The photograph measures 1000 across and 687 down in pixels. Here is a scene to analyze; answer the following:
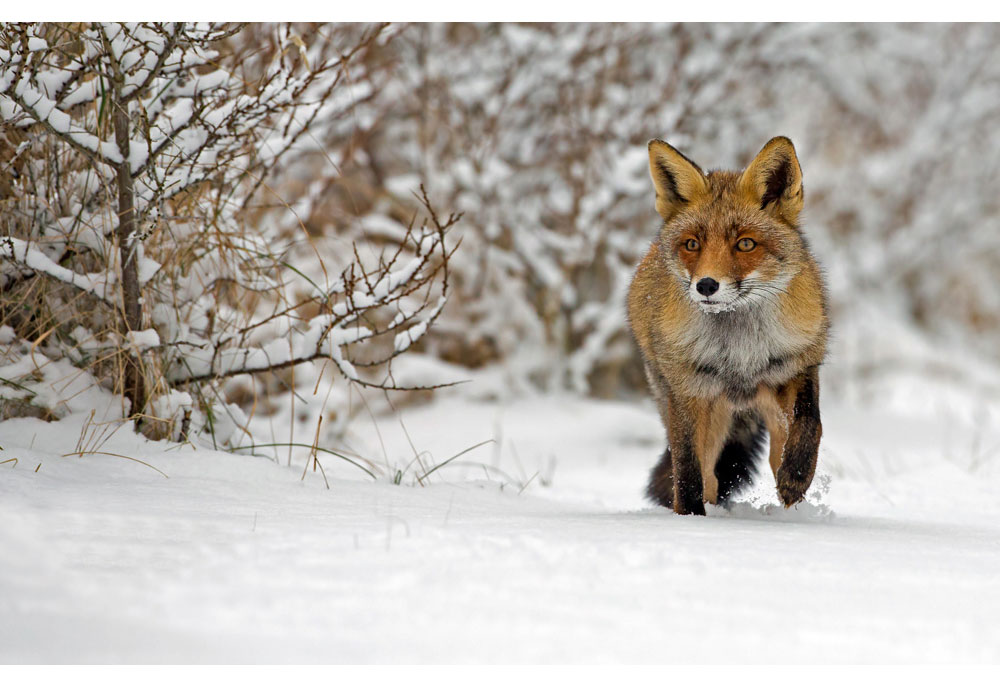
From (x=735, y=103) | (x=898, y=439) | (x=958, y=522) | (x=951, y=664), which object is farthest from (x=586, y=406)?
(x=951, y=664)

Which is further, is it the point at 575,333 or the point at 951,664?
the point at 575,333

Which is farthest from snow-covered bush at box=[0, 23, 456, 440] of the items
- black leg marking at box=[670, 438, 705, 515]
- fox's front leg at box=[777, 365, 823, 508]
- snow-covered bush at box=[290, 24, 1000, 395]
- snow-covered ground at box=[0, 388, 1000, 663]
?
snow-covered bush at box=[290, 24, 1000, 395]

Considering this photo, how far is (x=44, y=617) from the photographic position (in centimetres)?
177

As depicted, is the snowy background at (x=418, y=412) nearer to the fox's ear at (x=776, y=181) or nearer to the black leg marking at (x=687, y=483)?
the black leg marking at (x=687, y=483)

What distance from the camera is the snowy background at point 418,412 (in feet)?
6.07

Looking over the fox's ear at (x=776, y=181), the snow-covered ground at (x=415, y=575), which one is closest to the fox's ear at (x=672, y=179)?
the fox's ear at (x=776, y=181)

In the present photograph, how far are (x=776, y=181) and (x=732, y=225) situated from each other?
1.03 feet

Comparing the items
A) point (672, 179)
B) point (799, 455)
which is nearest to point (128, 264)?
point (672, 179)

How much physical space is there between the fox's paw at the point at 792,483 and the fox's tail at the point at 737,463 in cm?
62

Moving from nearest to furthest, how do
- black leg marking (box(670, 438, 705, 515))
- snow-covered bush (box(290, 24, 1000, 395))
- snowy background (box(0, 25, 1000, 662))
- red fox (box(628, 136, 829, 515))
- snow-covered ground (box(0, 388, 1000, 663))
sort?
snow-covered ground (box(0, 388, 1000, 663)) < snowy background (box(0, 25, 1000, 662)) < red fox (box(628, 136, 829, 515)) < black leg marking (box(670, 438, 705, 515)) < snow-covered bush (box(290, 24, 1000, 395))

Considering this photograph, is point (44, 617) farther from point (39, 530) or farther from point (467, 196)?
point (467, 196)

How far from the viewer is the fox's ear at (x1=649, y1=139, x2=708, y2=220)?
353 cm

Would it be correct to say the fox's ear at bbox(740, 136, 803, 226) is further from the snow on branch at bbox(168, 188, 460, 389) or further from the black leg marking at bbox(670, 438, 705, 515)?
the snow on branch at bbox(168, 188, 460, 389)

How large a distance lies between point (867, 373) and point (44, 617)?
1156 cm
